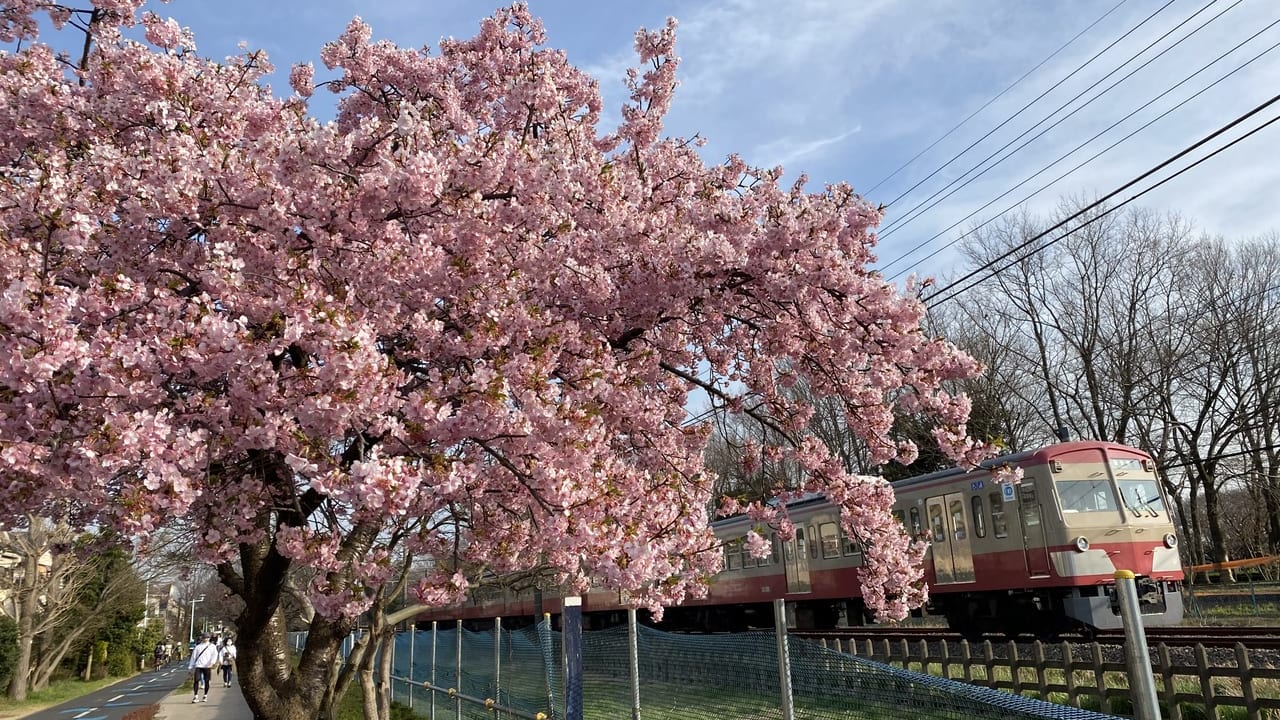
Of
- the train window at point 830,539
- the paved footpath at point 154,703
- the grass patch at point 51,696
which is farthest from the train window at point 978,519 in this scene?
the grass patch at point 51,696

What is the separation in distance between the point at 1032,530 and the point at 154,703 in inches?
879

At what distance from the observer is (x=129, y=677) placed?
40.8 meters

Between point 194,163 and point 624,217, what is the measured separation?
2743 mm

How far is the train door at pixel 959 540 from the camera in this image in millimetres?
14633

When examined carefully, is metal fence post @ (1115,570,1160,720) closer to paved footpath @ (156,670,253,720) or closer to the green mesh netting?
the green mesh netting

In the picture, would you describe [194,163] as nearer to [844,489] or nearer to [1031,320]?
[844,489]

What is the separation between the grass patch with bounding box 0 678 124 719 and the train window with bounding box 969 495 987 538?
22619 mm

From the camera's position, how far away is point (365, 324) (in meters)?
4.64

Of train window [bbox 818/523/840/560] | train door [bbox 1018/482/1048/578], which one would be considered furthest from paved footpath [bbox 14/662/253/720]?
train door [bbox 1018/482/1048/578]

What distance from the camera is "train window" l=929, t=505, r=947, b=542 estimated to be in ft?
49.6

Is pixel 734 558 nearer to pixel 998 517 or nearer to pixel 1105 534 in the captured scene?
pixel 998 517

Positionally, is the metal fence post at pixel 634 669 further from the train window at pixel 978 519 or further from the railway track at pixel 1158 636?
the train window at pixel 978 519

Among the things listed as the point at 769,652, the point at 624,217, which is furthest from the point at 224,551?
the point at 769,652

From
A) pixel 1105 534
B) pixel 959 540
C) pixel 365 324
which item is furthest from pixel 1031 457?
pixel 365 324
